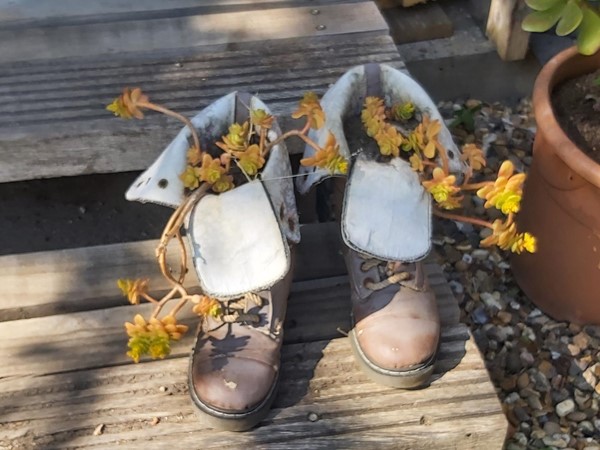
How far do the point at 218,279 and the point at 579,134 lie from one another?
2.65 feet

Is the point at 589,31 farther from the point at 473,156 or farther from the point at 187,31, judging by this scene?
the point at 187,31

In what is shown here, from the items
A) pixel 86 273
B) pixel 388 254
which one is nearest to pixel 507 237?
pixel 388 254

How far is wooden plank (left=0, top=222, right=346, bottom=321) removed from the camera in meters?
1.46

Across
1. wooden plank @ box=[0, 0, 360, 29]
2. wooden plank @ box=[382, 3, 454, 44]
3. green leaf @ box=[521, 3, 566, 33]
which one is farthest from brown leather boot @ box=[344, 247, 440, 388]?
wooden plank @ box=[382, 3, 454, 44]

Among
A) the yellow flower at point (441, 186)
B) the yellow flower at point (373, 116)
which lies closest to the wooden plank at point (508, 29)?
the yellow flower at point (373, 116)

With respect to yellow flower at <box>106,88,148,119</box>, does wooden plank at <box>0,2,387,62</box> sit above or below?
below

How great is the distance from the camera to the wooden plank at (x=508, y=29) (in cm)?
212

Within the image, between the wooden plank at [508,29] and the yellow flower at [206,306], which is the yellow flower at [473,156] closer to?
the yellow flower at [206,306]

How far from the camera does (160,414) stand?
1273mm

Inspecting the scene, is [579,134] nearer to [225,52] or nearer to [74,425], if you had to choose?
[225,52]

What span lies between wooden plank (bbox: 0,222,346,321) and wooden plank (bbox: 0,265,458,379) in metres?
0.04

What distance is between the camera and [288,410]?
128 cm

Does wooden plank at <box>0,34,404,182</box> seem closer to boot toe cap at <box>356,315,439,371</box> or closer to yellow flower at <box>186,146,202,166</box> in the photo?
yellow flower at <box>186,146,202,166</box>

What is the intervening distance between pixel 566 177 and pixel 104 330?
895 millimetres
